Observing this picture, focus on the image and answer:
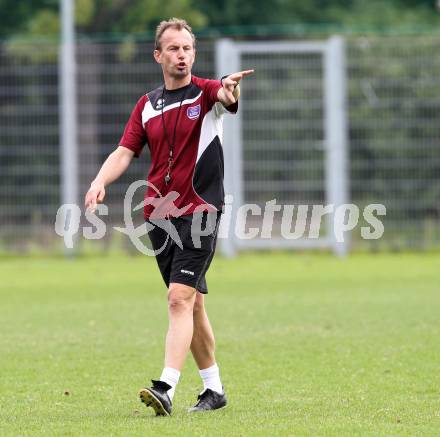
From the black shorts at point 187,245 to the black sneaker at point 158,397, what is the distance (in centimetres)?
59

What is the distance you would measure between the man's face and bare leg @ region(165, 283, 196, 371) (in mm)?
1197

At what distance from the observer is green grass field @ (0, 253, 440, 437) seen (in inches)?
268

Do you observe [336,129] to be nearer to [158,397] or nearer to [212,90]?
[212,90]

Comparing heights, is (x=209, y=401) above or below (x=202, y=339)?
below

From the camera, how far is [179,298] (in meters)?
7.02

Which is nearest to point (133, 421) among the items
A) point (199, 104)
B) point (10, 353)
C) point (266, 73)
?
point (199, 104)

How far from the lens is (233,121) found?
20.2 m

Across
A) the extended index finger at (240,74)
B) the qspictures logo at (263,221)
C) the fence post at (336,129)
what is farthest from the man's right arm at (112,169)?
the fence post at (336,129)

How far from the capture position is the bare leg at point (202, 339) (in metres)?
7.30

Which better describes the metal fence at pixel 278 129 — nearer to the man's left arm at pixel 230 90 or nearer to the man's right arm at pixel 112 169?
the man's right arm at pixel 112 169

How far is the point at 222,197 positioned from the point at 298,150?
13.2 m

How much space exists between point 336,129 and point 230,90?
1335 cm

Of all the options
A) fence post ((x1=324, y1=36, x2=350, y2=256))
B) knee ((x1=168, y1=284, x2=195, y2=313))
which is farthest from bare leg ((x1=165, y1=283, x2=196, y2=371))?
fence post ((x1=324, y1=36, x2=350, y2=256))

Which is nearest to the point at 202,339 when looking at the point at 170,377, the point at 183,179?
the point at 170,377
